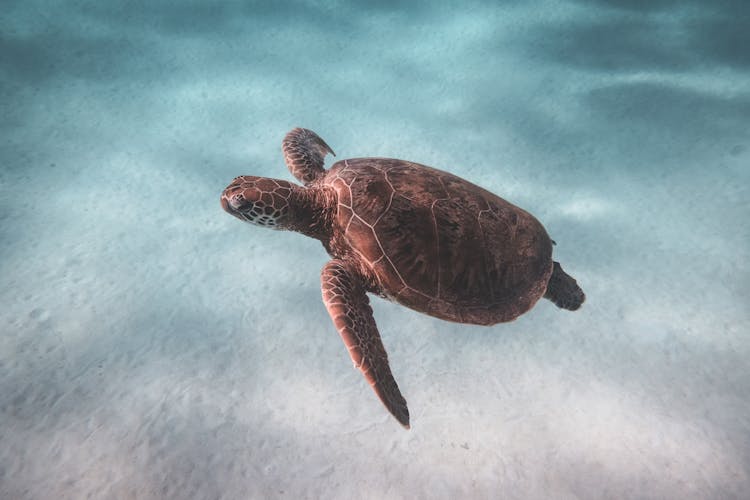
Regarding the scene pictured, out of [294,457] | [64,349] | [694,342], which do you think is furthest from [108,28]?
[694,342]

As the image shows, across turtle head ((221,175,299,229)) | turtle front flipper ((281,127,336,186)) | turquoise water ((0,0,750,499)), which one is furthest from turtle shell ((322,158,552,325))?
turquoise water ((0,0,750,499))

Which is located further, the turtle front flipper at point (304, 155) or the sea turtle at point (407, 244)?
the turtle front flipper at point (304, 155)

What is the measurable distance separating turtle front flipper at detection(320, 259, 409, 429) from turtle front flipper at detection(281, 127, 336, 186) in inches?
37.8

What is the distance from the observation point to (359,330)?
1.89 meters

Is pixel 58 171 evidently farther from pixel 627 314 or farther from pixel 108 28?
pixel 627 314

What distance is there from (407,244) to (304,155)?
1.44 metres

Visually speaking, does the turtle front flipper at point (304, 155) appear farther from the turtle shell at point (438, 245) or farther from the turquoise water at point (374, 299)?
the turquoise water at point (374, 299)

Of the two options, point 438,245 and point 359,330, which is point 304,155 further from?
point 359,330

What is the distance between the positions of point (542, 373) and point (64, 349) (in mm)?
4129

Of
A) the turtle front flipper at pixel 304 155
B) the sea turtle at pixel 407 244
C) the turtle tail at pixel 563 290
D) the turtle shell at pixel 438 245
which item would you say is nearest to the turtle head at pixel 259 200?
the sea turtle at pixel 407 244

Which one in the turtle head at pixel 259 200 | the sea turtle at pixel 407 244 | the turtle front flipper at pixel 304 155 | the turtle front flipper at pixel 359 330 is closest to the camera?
the turtle front flipper at pixel 359 330

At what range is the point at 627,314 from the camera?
314 centimetres

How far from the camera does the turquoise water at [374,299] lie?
2.32 meters

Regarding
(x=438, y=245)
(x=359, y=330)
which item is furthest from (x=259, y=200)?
(x=438, y=245)
